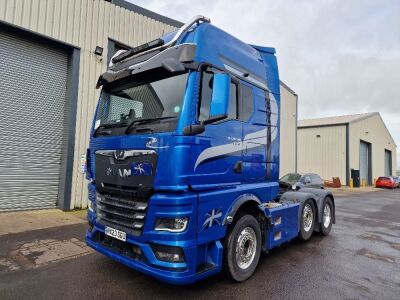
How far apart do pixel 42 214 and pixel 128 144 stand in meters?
6.24

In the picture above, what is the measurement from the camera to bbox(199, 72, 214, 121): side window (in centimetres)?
382

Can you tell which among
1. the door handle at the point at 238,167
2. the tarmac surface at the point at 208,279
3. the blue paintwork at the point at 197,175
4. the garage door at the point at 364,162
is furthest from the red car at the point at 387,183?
the door handle at the point at 238,167

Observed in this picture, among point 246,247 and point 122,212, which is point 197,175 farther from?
point 246,247

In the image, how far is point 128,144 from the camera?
12.9 ft

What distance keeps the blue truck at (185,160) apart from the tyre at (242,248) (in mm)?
14

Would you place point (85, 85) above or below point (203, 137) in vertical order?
above

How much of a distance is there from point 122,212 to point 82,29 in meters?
7.82

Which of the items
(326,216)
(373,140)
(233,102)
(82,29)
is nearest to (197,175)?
(233,102)

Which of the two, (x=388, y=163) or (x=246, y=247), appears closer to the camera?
(x=246, y=247)

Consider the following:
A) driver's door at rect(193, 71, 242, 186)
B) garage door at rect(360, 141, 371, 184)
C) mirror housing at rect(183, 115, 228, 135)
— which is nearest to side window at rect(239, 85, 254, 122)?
driver's door at rect(193, 71, 242, 186)

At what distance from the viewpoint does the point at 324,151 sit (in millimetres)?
34938

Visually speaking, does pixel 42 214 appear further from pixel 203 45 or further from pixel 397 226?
pixel 397 226

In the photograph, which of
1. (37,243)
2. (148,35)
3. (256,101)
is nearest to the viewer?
(256,101)

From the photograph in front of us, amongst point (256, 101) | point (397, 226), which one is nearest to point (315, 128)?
point (397, 226)
